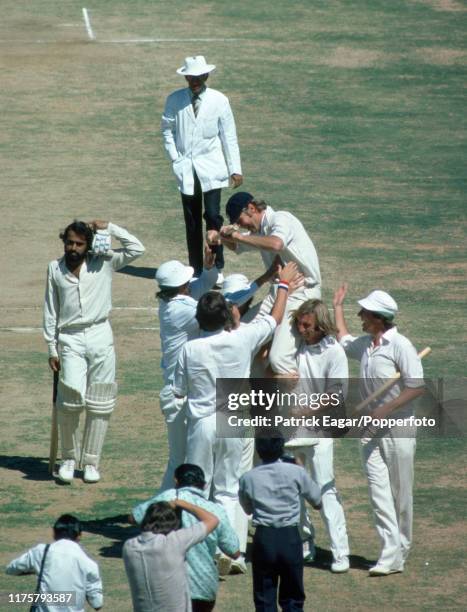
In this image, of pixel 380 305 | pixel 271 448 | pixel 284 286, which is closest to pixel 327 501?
pixel 271 448

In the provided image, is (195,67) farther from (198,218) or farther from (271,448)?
(271,448)

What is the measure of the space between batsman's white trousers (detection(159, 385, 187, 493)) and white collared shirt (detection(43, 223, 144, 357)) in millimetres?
1681

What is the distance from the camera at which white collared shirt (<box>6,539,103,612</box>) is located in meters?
8.70

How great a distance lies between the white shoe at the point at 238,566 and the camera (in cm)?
1067

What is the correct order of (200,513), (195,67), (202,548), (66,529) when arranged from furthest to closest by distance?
1. (195,67)
2. (202,548)
3. (200,513)
4. (66,529)

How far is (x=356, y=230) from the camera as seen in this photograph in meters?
19.0

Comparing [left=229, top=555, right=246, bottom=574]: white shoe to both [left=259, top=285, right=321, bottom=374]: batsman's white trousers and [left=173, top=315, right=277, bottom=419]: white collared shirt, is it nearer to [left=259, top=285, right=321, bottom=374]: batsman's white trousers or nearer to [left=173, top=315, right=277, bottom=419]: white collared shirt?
[left=173, top=315, right=277, bottom=419]: white collared shirt

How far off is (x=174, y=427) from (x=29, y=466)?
2305 millimetres

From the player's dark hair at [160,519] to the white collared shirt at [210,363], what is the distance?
1.84m

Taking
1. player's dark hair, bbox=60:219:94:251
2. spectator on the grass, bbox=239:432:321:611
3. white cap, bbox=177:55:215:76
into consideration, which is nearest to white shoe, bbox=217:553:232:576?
spectator on the grass, bbox=239:432:321:611

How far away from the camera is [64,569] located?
8711mm

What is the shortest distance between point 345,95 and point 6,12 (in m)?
7.25

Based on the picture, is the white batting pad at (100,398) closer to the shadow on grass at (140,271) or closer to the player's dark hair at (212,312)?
the player's dark hair at (212,312)

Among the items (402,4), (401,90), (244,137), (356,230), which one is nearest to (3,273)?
(356,230)
